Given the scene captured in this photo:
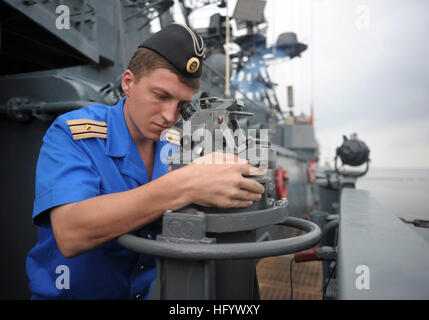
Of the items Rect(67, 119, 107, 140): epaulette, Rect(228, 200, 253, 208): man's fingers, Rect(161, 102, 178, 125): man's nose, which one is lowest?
Rect(228, 200, 253, 208): man's fingers

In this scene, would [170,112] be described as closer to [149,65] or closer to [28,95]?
[149,65]

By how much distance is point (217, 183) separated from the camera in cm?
80

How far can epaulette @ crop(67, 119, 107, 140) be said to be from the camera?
1113 mm

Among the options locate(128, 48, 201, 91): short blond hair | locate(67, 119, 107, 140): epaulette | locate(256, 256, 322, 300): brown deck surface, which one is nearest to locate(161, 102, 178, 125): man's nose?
locate(128, 48, 201, 91): short blond hair

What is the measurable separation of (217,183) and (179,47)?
0.60 meters

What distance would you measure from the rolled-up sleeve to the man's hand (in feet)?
1.30

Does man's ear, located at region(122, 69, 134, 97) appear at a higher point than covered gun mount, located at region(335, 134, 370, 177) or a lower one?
higher

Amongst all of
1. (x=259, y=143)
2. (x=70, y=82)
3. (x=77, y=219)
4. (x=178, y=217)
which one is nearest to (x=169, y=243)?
(x=178, y=217)

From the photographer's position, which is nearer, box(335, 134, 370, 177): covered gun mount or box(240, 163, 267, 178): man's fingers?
box(240, 163, 267, 178): man's fingers

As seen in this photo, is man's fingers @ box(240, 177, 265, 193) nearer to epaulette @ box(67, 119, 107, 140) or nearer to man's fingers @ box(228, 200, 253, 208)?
man's fingers @ box(228, 200, 253, 208)

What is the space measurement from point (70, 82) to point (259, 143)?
230cm

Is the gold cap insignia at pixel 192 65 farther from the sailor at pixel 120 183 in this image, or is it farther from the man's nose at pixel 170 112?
the man's nose at pixel 170 112
